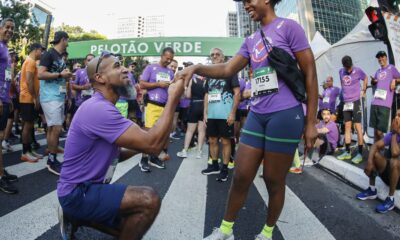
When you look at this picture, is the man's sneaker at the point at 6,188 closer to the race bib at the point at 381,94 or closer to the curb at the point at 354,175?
the curb at the point at 354,175

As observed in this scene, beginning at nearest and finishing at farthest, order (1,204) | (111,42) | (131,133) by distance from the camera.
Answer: (131,133) < (1,204) < (111,42)

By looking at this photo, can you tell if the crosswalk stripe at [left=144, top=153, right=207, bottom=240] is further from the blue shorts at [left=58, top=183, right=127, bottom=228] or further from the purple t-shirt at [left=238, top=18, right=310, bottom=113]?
the purple t-shirt at [left=238, top=18, right=310, bottom=113]

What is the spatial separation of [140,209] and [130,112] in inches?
256

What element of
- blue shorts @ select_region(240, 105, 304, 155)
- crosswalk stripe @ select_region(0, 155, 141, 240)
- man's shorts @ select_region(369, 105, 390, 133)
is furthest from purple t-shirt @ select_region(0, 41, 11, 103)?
man's shorts @ select_region(369, 105, 390, 133)

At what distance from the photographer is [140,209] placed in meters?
1.93

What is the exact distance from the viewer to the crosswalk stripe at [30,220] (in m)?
2.49

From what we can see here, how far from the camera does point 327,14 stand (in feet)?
249

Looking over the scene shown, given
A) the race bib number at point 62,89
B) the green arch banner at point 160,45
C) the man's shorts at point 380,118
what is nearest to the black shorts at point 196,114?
the race bib number at point 62,89

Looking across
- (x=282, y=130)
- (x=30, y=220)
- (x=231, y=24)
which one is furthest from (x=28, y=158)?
(x=231, y=24)

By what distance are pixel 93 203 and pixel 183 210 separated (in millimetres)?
1547

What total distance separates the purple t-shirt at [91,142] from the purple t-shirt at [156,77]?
339cm

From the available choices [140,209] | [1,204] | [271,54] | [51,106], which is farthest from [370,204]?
[51,106]

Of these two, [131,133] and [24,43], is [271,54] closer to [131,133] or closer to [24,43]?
[131,133]

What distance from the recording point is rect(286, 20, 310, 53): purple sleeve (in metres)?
2.24
